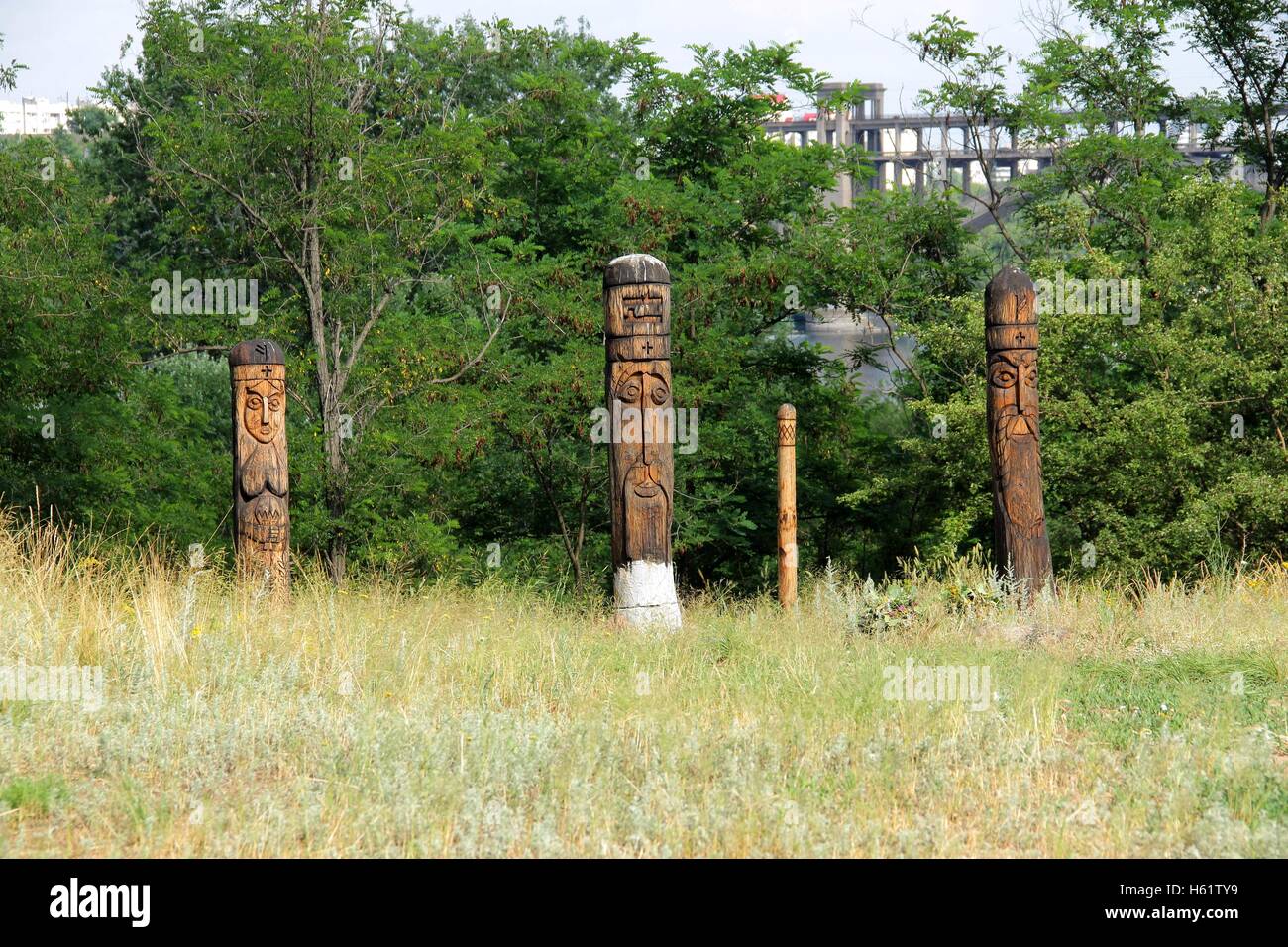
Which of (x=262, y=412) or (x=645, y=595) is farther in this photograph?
(x=262, y=412)

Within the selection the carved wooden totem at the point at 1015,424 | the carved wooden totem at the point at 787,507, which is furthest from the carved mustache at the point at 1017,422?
the carved wooden totem at the point at 787,507

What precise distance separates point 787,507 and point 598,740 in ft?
27.3

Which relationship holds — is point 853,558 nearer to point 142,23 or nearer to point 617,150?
point 617,150

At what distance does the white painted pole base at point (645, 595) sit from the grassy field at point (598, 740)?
0.59 metres

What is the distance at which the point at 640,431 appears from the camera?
9.66 meters

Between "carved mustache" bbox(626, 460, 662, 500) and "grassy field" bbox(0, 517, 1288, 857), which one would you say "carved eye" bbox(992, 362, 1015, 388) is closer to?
"grassy field" bbox(0, 517, 1288, 857)

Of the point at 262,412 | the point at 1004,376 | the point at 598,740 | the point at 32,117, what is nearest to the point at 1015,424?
the point at 1004,376

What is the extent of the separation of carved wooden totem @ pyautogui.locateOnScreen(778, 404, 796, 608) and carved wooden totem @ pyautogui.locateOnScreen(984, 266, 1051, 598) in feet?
10.1

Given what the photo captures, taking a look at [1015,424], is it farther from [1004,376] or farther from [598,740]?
[598,740]

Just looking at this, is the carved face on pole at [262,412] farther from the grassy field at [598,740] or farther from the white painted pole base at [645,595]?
the white painted pole base at [645,595]

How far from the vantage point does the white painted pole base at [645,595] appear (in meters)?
9.43

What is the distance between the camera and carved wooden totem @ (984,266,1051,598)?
1082cm

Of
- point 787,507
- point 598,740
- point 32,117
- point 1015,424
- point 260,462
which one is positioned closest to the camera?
point 598,740
